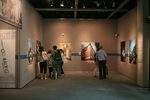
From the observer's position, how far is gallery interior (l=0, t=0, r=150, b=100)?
5594 millimetres

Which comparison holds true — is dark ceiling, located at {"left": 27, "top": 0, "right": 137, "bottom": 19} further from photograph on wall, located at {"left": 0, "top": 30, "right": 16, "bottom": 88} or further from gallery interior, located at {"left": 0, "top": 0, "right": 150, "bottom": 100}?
photograph on wall, located at {"left": 0, "top": 30, "right": 16, "bottom": 88}

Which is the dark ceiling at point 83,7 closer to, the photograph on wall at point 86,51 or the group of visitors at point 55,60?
the photograph on wall at point 86,51

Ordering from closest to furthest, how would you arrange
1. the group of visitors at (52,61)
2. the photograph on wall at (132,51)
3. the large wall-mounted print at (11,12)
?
1. the large wall-mounted print at (11,12)
2. the photograph on wall at (132,51)
3. the group of visitors at (52,61)

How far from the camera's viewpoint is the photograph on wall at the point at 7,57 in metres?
5.58

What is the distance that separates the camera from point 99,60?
293 inches

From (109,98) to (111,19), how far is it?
23.4ft

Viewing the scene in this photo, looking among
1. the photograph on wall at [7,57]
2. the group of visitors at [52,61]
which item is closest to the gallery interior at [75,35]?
the photograph on wall at [7,57]

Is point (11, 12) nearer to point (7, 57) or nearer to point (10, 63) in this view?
point (7, 57)

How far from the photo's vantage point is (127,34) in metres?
8.26

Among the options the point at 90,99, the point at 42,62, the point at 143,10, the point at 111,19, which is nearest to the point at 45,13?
the point at 42,62

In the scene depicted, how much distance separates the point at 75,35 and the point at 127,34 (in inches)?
145

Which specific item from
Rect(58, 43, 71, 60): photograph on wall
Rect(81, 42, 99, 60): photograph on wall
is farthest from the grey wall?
Rect(58, 43, 71, 60): photograph on wall

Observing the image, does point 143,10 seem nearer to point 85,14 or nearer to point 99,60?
point 99,60

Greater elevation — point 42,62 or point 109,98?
point 42,62
